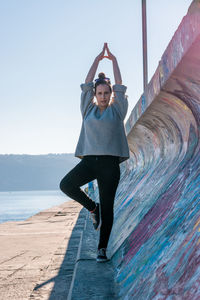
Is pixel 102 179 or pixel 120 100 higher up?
→ pixel 120 100

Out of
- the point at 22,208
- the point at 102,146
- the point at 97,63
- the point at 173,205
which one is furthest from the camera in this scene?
the point at 22,208

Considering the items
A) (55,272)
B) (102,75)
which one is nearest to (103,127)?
(102,75)

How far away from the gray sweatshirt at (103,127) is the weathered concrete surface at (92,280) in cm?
79

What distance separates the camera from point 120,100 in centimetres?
291

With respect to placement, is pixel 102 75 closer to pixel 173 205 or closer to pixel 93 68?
pixel 93 68

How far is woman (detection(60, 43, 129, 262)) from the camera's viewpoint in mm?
2824

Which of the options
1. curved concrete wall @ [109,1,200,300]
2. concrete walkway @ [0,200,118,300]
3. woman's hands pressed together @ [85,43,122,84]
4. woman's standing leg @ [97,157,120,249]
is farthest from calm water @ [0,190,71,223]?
curved concrete wall @ [109,1,200,300]

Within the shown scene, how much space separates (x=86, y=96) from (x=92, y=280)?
1339 millimetres

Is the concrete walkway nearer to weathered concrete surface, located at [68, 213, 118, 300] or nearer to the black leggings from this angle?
weathered concrete surface, located at [68, 213, 118, 300]

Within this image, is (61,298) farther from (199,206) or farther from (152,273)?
(199,206)

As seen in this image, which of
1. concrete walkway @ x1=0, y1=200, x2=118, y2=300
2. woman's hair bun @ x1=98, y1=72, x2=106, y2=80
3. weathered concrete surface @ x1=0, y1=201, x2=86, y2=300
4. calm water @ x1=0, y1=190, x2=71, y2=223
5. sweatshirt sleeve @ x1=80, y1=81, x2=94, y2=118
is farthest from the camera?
calm water @ x1=0, y1=190, x2=71, y2=223

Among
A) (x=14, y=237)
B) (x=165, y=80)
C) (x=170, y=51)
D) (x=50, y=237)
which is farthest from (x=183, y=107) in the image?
(x=14, y=237)

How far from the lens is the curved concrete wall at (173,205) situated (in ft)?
4.72

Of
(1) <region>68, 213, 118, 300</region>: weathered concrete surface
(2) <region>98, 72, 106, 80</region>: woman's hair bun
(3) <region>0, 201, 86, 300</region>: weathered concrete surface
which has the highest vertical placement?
(2) <region>98, 72, 106, 80</region>: woman's hair bun
